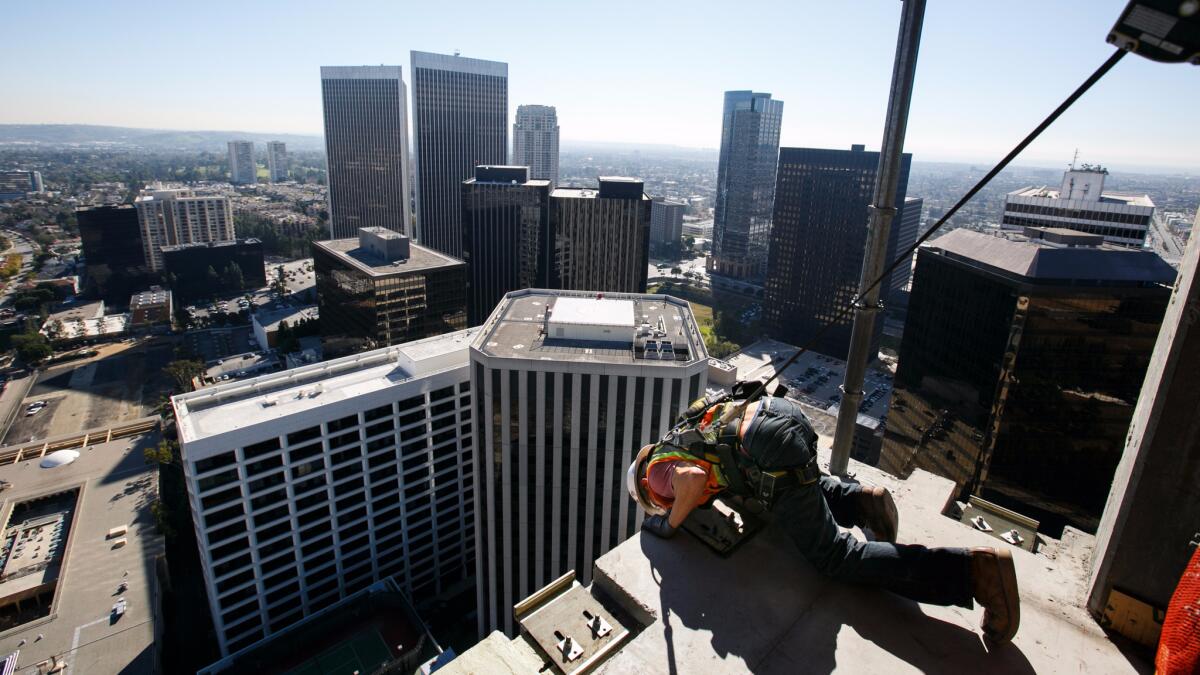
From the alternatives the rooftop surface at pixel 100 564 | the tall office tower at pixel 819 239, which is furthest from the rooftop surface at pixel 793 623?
the tall office tower at pixel 819 239

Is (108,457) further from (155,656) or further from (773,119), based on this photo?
(773,119)

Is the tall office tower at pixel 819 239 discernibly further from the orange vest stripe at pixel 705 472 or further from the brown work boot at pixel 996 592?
the brown work boot at pixel 996 592

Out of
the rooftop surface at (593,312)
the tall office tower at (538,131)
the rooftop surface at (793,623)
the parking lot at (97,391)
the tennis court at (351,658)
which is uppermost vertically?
the tall office tower at (538,131)

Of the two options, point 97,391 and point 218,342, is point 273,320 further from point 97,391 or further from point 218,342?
point 97,391

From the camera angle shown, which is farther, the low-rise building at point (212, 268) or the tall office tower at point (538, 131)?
the tall office tower at point (538, 131)

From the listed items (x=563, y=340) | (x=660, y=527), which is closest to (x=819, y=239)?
(x=563, y=340)
